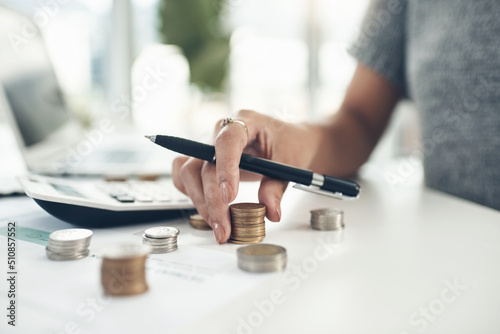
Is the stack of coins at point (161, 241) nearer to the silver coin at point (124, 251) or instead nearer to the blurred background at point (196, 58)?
the silver coin at point (124, 251)

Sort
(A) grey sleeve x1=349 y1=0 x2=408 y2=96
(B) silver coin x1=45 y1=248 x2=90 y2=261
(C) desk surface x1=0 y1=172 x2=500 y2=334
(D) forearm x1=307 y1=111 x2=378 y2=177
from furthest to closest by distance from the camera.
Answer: (A) grey sleeve x1=349 y1=0 x2=408 y2=96
(D) forearm x1=307 y1=111 x2=378 y2=177
(B) silver coin x1=45 y1=248 x2=90 y2=261
(C) desk surface x1=0 y1=172 x2=500 y2=334

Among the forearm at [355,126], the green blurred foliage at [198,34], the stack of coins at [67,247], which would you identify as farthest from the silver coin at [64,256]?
the green blurred foliage at [198,34]

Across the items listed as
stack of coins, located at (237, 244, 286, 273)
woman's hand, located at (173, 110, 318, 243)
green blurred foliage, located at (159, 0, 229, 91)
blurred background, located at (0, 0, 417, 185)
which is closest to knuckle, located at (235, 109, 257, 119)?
woman's hand, located at (173, 110, 318, 243)

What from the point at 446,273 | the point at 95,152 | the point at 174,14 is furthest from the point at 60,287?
the point at 174,14

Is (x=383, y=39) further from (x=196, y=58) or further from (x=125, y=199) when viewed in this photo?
(x=196, y=58)

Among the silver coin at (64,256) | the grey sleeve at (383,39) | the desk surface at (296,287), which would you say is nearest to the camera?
the desk surface at (296,287)

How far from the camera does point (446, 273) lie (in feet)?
→ 1.20

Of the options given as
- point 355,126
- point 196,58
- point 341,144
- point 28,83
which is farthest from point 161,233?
point 196,58

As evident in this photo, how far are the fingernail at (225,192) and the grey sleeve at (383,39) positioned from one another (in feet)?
2.13

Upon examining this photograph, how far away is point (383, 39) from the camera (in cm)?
97

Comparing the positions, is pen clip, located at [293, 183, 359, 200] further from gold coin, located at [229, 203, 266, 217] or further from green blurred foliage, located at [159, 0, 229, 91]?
green blurred foliage, located at [159, 0, 229, 91]

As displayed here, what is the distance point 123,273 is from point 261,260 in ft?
0.38

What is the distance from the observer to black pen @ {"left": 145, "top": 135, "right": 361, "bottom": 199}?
1.64 feet

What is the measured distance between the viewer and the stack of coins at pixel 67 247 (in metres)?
0.38
